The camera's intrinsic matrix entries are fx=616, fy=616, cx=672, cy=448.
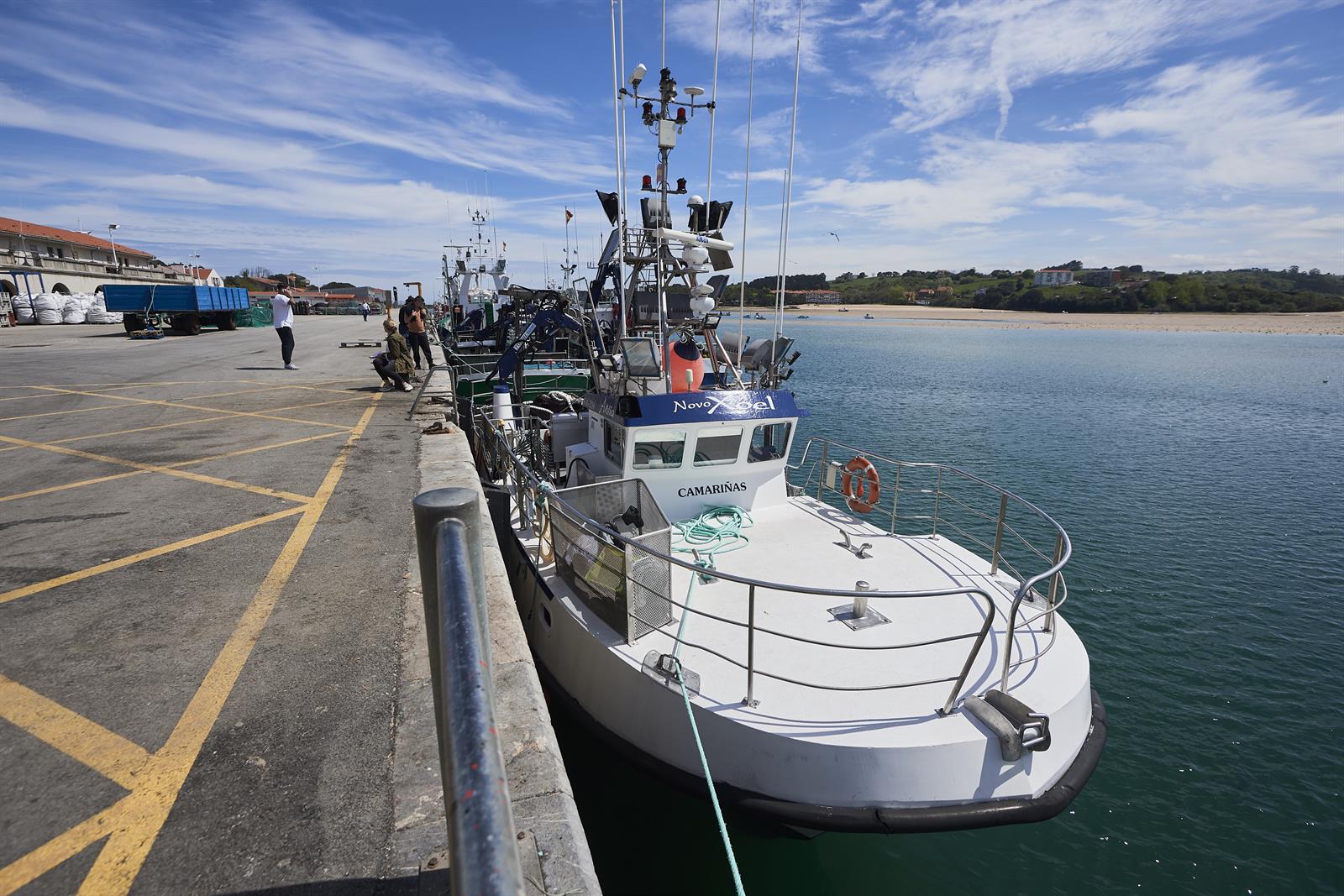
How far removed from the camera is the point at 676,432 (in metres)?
7.42

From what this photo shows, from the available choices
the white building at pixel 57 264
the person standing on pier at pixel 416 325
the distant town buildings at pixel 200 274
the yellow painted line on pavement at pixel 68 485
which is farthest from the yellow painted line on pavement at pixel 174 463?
the distant town buildings at pixel 200 274

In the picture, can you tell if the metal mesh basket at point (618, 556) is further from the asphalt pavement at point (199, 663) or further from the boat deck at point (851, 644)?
the asphalt pavement at point (199, 663)

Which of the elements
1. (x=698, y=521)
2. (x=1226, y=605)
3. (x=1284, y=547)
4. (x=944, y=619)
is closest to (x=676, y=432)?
(x=698, y=521)

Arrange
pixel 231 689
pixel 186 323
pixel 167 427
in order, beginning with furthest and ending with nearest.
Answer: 1. pixel 186 323
2. pixel 167 427
3. pixel 231 689

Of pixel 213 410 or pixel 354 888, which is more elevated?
pixel 213 410

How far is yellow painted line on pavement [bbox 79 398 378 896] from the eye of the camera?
96.0 inches

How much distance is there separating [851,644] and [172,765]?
4703 mm

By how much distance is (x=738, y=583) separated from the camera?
498 centimetres

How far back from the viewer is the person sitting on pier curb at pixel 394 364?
15.0 metres

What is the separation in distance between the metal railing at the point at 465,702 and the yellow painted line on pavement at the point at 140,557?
5242 millimetres

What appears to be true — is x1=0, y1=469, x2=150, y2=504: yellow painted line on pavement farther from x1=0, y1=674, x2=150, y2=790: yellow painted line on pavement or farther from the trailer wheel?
the trailer wheel

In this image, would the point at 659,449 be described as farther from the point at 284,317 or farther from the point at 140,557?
the point at 284,317

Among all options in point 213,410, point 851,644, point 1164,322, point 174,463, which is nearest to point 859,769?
point 851,644

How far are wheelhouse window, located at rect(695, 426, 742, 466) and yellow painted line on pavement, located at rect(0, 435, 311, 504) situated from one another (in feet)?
14.9
